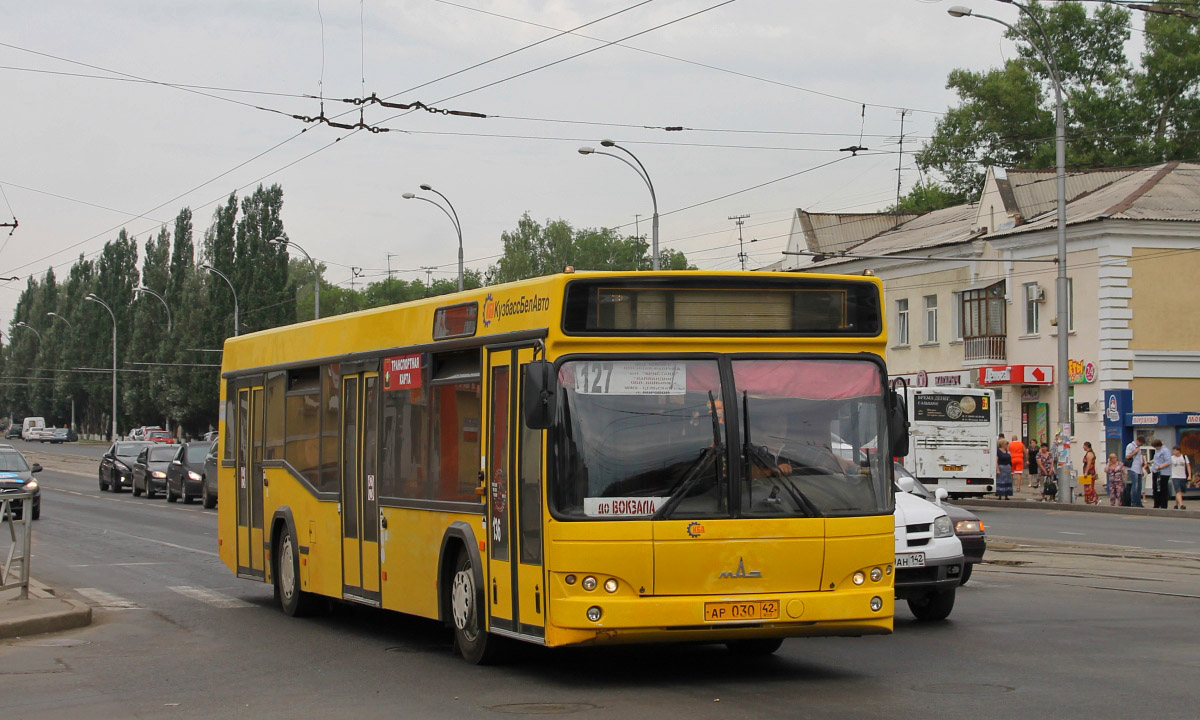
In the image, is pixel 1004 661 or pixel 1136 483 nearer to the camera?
pixel 1004 661

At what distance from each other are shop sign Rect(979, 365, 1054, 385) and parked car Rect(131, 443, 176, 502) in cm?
2566

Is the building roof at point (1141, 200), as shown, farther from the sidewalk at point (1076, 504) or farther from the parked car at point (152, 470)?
the parked car at point (152, 470)

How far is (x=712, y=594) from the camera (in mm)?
9258

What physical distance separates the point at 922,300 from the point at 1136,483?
20.2 metres

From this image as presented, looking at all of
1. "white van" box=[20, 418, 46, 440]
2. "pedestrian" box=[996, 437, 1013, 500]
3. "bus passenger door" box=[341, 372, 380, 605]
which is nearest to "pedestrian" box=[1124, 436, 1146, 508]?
"pedestrian" box=[996, 437, 1013, 500]

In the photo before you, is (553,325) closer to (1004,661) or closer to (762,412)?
(762,412)

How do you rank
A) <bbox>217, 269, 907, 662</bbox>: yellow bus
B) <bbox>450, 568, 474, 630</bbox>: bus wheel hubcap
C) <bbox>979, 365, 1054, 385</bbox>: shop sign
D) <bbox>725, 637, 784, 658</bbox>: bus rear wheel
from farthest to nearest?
<bbox>979, 365, 1054, 385</bbox>: shop sign → <bbox>725, 637, 784, 658</bbox>: bus rear wheel → <bbox>450, 568, 474, 630</bbox>: bus wheel hubcap → <bbox>217, 269, 907, 662</bbox>: yellow bus

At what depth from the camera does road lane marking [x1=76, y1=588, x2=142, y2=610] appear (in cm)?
1540

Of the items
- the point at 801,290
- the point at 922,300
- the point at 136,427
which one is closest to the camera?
the point at 801,290

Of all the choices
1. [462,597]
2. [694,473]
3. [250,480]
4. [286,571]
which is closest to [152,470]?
[250,480]

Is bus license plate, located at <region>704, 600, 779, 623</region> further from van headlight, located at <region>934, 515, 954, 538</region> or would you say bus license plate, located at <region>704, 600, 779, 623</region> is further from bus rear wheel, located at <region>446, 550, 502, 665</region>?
van headlight, located at <region>934, 515, 954, 538</region>

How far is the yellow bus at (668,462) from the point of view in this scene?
9211 mm

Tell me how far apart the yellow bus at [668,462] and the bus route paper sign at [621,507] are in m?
0.01

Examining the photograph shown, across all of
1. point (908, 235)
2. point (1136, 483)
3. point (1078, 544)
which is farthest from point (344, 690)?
point (908, 235)
